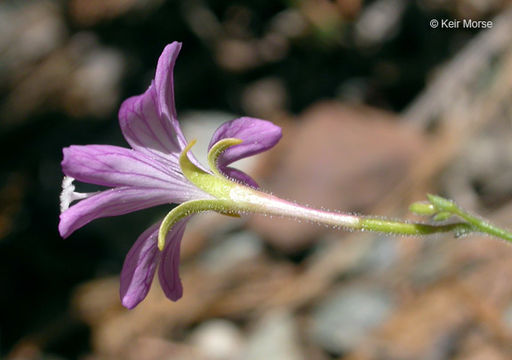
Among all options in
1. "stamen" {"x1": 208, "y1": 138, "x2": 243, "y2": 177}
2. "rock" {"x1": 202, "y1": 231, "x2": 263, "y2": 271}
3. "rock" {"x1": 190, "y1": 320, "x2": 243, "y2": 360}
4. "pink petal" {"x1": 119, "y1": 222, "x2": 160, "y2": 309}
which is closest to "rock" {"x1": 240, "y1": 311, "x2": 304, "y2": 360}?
"rock" {"x1": 190, "y1": 320, "x2": 243, "y2": 360}

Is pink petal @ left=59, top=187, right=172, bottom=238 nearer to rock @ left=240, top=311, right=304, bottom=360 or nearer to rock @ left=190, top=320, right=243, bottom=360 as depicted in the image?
rock @ left=240, top=311, right=304, bottom=360

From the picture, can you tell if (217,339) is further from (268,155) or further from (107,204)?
(107,204)

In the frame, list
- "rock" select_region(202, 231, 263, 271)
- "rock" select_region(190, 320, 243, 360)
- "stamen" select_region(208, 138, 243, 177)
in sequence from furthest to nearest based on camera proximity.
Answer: "rock" select_region(202, 231, 263, 271) < "rock" select_region(190, 320, 243, 360) < "stamen" select_region(208, 138, 243, 177)

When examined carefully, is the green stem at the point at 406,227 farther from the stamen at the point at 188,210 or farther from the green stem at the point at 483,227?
the stamen at the point at 188,210

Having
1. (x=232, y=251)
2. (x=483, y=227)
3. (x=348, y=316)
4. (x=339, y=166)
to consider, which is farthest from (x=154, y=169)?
(x=232, y=251)

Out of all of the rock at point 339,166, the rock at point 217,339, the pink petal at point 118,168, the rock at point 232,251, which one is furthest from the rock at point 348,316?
the pink petal at point 118,168

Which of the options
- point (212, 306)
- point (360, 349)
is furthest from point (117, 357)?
point (360, 349)
